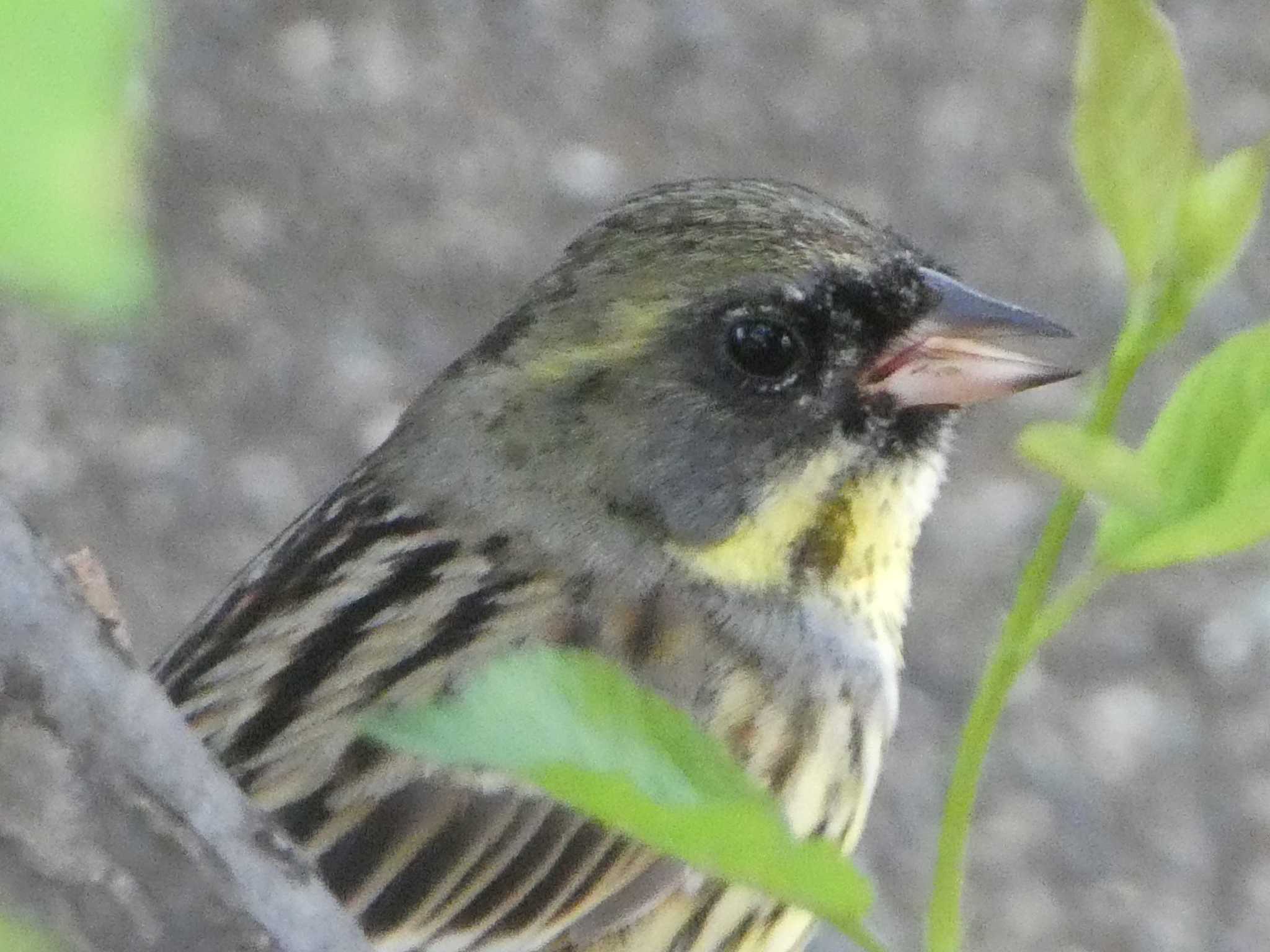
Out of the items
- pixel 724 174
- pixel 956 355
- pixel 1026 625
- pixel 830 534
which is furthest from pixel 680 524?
pixel 724 174

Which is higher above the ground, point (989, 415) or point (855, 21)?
point (855, 21)

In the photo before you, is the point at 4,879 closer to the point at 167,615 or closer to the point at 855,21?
the point at 167,615

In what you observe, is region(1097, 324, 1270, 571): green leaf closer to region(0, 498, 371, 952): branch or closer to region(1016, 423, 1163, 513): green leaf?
region(1016, 423, 1163, 513): green leaf

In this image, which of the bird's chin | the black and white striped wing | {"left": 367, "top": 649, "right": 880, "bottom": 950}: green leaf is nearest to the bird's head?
the bird's chin

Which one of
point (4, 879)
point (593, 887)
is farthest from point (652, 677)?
point (4, 879)

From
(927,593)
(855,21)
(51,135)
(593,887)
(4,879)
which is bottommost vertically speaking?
(927,593)

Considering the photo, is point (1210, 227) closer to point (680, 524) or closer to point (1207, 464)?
point (1207, 464)

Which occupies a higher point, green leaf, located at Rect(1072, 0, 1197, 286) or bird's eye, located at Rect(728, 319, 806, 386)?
green leaf, located at Rect(1072, 0, 1197, 286)
